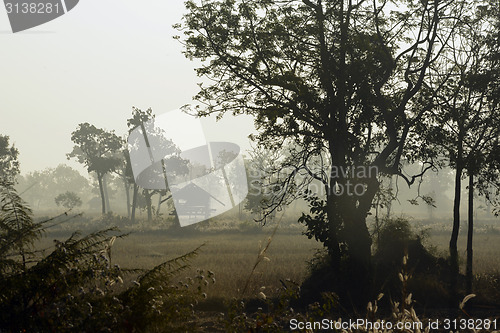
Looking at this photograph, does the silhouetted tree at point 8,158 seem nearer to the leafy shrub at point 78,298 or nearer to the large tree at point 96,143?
the large tree at point 96,143

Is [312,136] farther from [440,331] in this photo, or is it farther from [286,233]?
[286,233]

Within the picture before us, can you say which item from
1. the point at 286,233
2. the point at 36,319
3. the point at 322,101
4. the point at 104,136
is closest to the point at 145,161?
the point at 104,136

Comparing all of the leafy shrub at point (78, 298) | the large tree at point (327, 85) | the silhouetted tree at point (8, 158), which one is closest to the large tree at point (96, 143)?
the silhouetted tree at point (8, 158)

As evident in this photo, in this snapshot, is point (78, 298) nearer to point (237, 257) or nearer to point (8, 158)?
point (237, 257)

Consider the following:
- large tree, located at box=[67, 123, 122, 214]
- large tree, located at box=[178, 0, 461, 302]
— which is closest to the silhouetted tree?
large tree, located at box=[67, 123, 122, 214]

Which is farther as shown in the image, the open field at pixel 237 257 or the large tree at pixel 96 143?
the large tree at pixel 96 143

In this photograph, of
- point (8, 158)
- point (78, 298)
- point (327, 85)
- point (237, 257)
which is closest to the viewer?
point (78, 298)

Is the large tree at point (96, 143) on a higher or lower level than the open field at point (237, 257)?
higher

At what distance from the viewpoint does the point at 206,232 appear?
146 ft

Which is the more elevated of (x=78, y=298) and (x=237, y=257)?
(x=78, y=298)

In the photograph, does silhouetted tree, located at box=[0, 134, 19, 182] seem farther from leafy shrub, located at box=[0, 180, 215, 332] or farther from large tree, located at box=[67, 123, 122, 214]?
leafy shrub, located at box=[0, 180, 215, 332]

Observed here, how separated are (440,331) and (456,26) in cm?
1195

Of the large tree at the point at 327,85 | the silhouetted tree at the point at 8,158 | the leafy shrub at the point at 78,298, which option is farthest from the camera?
the silhouetted tree at the point at 8,158

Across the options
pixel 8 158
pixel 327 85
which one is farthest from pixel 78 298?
pixel 8 158
